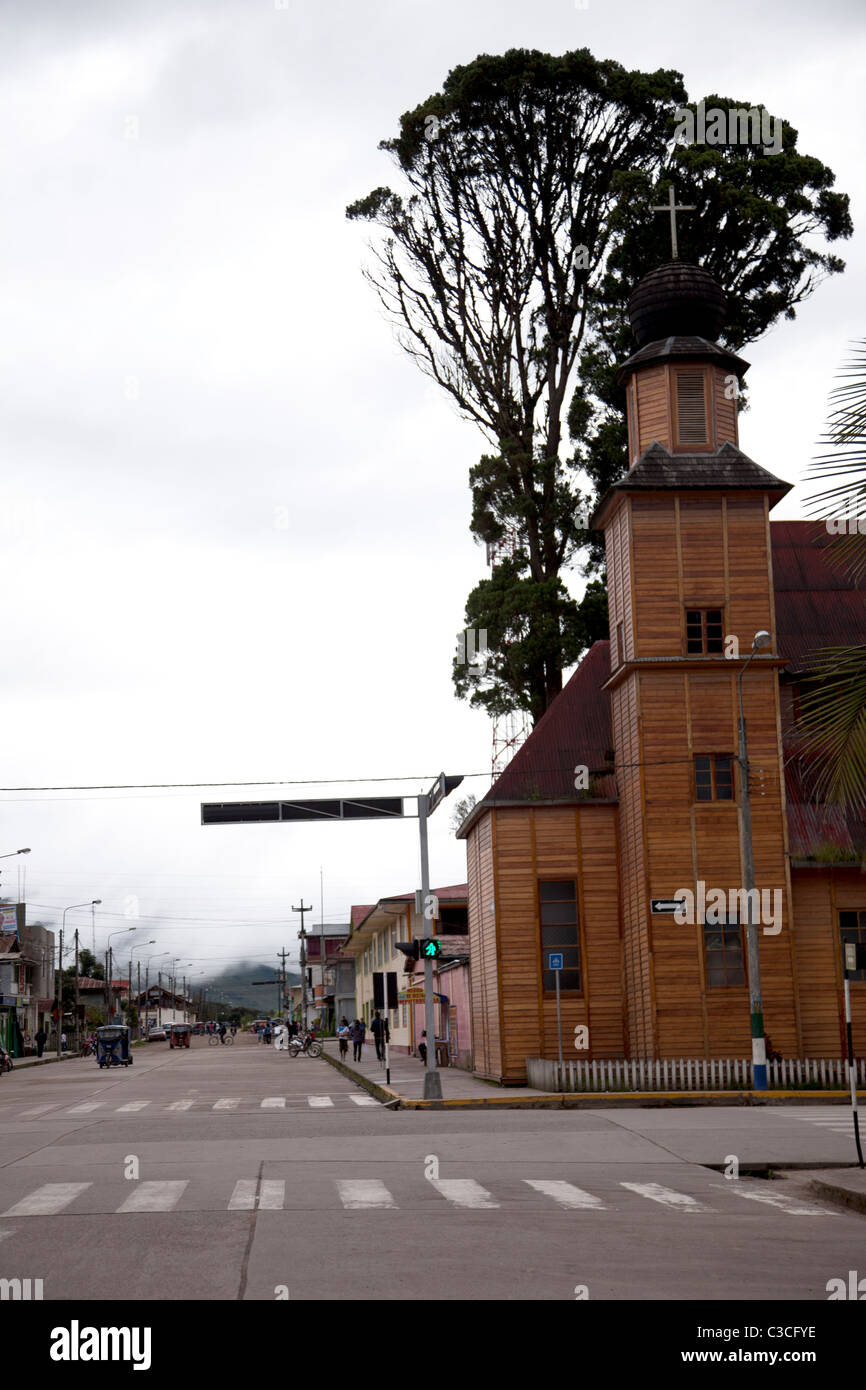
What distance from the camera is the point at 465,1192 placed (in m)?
15.9

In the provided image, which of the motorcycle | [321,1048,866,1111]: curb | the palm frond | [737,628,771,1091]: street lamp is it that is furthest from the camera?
the motorcycle

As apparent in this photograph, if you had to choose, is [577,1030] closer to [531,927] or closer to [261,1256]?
[531,927]

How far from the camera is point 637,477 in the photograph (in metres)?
36.0

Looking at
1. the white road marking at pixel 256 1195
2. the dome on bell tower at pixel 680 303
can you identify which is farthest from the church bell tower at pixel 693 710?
the white road marking at pixel 256 1195

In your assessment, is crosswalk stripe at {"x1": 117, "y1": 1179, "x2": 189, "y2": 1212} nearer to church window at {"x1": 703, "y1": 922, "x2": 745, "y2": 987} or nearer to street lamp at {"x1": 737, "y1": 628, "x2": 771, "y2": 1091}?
street lamp at {"x1": 737, "y1": 628, "x2": 771, "y2": 1091}

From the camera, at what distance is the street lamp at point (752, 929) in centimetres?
2975

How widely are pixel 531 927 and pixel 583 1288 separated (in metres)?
26.6

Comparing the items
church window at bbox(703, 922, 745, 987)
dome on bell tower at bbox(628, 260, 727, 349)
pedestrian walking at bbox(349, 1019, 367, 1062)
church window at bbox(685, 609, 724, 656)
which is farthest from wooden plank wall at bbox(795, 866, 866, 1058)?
pedestrian walking at bbox(349, 1019, 367, 1062)

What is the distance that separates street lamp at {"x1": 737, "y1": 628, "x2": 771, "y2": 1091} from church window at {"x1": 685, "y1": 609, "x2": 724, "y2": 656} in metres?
2.45

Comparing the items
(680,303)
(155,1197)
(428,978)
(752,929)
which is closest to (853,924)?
(752,929)

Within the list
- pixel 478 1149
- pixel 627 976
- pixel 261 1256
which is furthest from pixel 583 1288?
pixel 627 976

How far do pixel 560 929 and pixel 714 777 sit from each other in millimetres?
5071

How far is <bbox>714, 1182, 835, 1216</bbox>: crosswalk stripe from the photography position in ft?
48.6

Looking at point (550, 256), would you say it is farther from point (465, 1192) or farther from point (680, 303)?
point (465, 1192)
